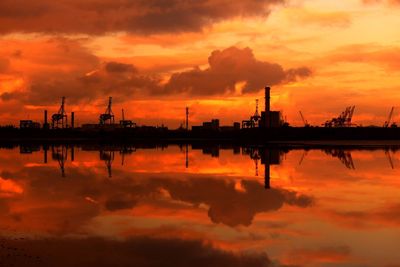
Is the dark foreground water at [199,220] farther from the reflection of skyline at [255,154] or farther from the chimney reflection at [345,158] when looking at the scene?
the chimney reflection at [345,158]

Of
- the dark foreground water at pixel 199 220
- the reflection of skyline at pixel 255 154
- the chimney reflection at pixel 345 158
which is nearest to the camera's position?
the dark foreground water at pixel 199 220

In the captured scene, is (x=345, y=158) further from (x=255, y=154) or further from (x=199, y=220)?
(x=199, y=220)

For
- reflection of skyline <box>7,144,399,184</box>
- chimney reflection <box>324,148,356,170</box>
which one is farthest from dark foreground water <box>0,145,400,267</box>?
chimney reflection <box>324,148,356,170</box>

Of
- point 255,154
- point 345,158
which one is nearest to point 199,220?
point 345,158

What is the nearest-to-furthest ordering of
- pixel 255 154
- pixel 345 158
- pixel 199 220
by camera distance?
pixel 199 220 < pixel 345 158 < pixel 255 154

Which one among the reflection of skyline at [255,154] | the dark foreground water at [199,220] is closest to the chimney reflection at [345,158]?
the reflection of skyline at [255,154]

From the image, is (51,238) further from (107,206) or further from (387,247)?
(387,247)

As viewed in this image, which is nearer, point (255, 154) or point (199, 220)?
point (199, 220)

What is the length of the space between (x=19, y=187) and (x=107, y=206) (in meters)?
9.76

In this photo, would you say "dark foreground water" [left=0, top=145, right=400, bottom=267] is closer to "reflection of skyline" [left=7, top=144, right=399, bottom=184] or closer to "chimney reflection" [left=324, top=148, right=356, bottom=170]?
"reflection of skyline" [left=7, top=144, right=399, bottom=184]

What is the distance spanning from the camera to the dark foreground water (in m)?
15.2

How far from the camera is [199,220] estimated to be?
2097 cm

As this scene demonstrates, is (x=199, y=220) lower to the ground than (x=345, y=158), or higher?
lower

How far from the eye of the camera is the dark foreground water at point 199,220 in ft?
49.9
